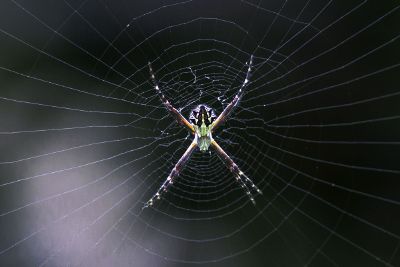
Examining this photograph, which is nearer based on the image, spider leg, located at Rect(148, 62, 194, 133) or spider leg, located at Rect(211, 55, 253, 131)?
spider leg, located at Rect(148, 62, 194, 133)

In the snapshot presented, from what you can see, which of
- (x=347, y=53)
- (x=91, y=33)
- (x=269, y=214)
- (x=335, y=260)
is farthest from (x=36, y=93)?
(x=335, y=260)

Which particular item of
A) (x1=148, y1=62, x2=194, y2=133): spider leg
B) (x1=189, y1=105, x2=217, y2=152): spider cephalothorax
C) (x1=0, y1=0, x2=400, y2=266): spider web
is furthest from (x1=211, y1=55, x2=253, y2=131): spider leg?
(x1=0, y1=0, x2=400, y2=266): spider web

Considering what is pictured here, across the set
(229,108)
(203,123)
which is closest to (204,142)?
(203,123)

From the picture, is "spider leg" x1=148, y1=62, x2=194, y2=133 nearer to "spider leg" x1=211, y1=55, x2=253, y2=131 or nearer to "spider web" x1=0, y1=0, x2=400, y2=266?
"spider leg" x1=211, y1=55, x2=253, y2=131

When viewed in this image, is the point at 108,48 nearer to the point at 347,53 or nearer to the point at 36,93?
the point at 36,93

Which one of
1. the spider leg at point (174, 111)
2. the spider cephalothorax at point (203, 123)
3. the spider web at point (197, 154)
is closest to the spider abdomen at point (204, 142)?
the spider cephalothorax at point (203, 123)
